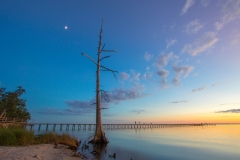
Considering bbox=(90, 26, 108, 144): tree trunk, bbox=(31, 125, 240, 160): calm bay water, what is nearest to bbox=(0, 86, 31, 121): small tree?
bbox=(31, 125, 240, 160): calm bay water

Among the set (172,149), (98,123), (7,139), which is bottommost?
(172,149)

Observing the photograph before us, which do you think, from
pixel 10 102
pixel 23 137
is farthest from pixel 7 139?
pixel 10 102

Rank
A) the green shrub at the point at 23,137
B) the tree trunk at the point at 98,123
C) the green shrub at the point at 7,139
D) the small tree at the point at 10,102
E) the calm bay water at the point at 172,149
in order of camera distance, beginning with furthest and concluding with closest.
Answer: the small tree at the point at 10,102 < the tree trunk at the point at 98,123 < the calm bay water at the point at 172,149 < the green shrub at the point at 23,137 < the green shrub at the point at 7,139

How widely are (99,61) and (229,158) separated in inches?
572

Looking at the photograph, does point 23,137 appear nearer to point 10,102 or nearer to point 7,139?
point 7,139

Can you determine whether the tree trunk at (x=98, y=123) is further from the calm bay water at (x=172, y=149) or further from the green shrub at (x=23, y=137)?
the green shrub at (x=23, y=137)

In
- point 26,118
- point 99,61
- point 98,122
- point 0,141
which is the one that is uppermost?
point 99,61

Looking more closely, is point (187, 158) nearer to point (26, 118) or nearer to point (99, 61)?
point (99, 61)

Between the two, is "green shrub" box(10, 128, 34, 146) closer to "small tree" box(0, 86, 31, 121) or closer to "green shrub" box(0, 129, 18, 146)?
"green shrub" box(0, 129, 18, 146)

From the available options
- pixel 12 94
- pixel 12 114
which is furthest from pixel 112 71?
pixel 12 114

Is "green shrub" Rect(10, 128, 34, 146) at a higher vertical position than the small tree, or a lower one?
lower

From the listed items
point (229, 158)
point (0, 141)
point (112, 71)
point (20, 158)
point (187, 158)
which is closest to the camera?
point (20, 158)

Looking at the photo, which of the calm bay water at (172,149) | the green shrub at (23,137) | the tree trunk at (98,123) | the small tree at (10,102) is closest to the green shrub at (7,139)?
the green shrub at (23,137)

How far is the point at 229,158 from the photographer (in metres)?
11.9
